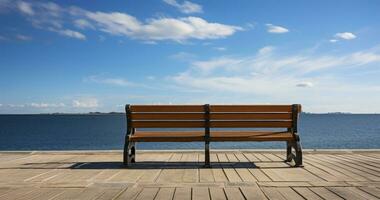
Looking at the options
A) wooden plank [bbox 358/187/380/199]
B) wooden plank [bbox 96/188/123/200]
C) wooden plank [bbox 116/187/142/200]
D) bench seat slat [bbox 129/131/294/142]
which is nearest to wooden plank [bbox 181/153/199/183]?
bench seat slat [bbox 129/131/294/142]

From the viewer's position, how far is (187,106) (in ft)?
25.2

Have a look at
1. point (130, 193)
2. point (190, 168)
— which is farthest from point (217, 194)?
point (190, 168)

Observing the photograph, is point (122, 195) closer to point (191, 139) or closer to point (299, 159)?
point (191, 139)

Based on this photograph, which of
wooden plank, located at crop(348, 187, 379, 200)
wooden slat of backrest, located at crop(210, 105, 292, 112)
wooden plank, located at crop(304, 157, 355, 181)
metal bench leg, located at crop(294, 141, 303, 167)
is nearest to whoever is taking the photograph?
wooden plank, located at crop(348, 187, 379, 200)

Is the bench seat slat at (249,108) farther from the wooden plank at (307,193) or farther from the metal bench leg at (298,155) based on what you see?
the wooden plank at (307,193)

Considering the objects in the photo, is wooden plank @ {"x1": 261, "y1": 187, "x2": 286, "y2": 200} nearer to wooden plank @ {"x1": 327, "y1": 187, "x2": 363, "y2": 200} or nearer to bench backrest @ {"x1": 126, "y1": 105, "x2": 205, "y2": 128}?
wooden plank @ {"x1": 327, "y1": 187, "x2": 363, "y2": 200}

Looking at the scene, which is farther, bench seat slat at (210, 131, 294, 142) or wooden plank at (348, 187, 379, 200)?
bench seat slat at (210, 131, 294, 142)

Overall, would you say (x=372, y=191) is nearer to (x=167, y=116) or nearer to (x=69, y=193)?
(x=69, y=193)

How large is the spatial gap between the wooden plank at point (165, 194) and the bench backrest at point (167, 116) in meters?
2.46

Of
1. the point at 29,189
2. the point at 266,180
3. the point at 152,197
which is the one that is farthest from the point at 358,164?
the point at 29,189

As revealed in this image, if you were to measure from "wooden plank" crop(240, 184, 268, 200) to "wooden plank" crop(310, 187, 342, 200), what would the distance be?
658 mm

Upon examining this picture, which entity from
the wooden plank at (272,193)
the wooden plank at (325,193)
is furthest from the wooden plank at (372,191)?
the wooden plank at (272,193)

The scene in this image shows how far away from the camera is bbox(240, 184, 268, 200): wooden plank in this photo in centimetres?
489

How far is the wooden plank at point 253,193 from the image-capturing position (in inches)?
193
